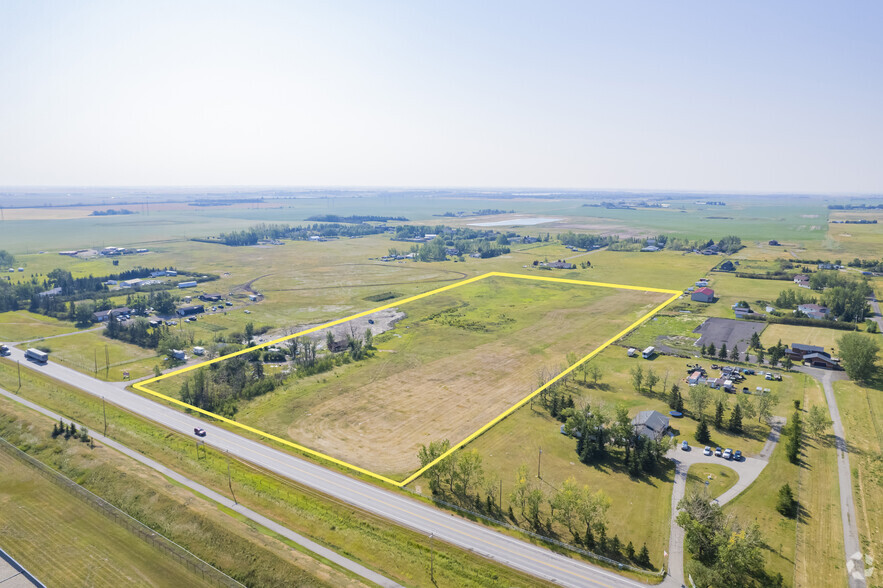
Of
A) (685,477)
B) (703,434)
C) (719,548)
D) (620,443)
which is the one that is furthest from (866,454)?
(719,548)

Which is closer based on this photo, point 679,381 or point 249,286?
point 679,381

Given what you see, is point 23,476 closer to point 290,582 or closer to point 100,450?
point 100,450

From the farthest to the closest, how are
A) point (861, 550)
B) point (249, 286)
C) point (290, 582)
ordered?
point (249, 286), point (861, 550), point (290, 582)

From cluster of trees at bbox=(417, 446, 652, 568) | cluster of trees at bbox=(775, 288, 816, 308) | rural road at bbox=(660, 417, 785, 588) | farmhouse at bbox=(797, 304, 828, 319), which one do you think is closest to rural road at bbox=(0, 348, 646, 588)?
cluster of trees at bbox=(417, 446, 652, 568)

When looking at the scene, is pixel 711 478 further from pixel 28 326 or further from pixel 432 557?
pixel 28 326

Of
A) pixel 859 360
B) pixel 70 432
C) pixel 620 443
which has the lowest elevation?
pixel 70 432

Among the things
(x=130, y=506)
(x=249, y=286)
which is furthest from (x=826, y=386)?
(x=249, y=286)

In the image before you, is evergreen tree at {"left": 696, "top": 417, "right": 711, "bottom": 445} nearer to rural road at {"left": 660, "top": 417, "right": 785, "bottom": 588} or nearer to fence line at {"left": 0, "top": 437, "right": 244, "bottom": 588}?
rural road at {"left": 660, "top": 417, "right": 785, "bottom": 588}
